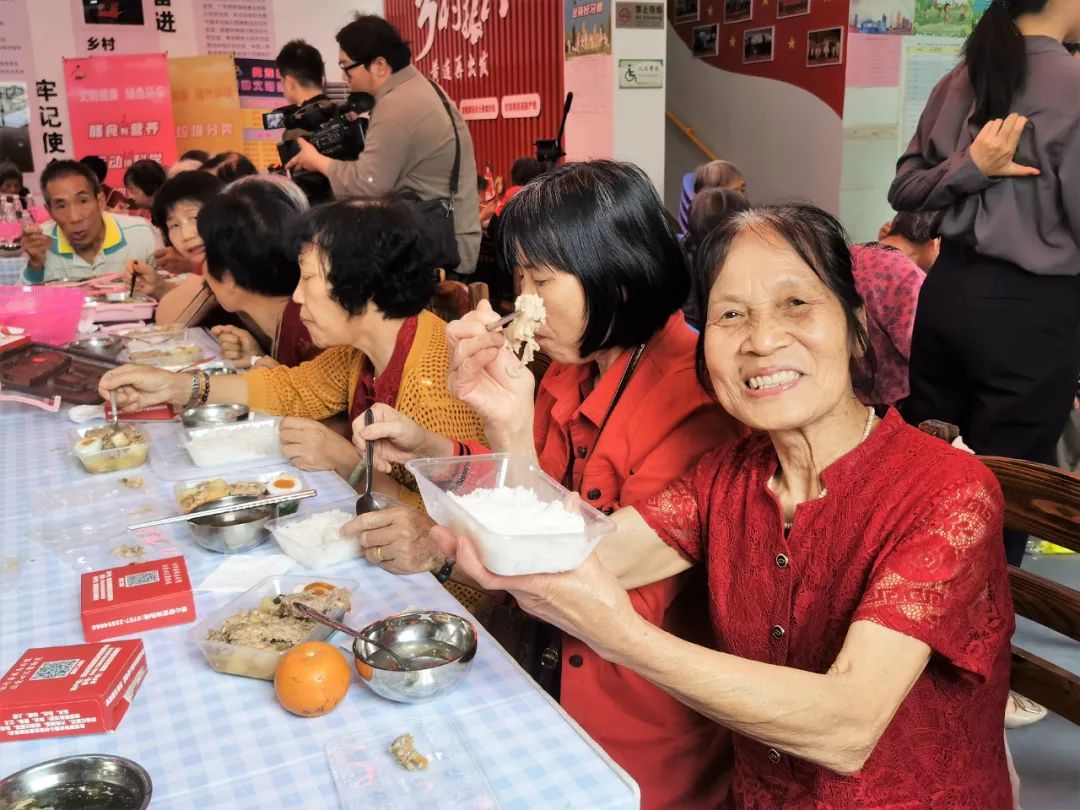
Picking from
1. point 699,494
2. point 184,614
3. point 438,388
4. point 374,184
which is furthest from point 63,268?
point 699,494

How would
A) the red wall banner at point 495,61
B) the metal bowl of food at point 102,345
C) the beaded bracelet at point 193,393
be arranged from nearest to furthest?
the beaded bracelet at point 193,393, the metal bowl of food at point 102,345, the red wall banner at point 495,61

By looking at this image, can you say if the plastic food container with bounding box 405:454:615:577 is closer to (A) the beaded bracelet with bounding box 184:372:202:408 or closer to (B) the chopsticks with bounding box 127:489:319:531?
(B) the chopsticks with bounding box 127:489:319:531

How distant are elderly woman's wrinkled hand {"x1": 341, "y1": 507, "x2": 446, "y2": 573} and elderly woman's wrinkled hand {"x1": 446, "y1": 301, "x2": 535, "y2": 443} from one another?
0.68 ft

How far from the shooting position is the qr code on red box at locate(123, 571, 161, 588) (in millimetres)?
1449

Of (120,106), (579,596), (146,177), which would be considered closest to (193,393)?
(579,596)

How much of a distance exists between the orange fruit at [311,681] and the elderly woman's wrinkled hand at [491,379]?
507 millimetres

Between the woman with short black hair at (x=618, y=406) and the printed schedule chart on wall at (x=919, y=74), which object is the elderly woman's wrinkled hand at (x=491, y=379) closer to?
the woman with short black hair at (x=618, y=406)

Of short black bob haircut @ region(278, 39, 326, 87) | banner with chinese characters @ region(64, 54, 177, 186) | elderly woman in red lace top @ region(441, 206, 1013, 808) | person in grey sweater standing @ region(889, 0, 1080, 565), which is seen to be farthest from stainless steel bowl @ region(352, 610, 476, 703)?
banner with chinese characters @ region(64, 54, 177, 186)

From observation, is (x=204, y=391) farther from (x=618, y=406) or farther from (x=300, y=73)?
(x=300, y=73)

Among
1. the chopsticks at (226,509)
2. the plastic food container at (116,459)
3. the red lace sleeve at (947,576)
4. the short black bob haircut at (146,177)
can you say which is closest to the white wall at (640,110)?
the short black bob haircut at (146,177)

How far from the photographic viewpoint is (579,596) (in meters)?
1.03

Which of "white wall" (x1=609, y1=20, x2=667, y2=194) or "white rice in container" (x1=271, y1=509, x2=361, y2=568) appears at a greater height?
"white wall" (x1=609, y1=20, x2=667, y2=194)

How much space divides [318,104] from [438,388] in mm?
2844

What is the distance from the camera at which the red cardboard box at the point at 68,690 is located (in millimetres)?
1118
